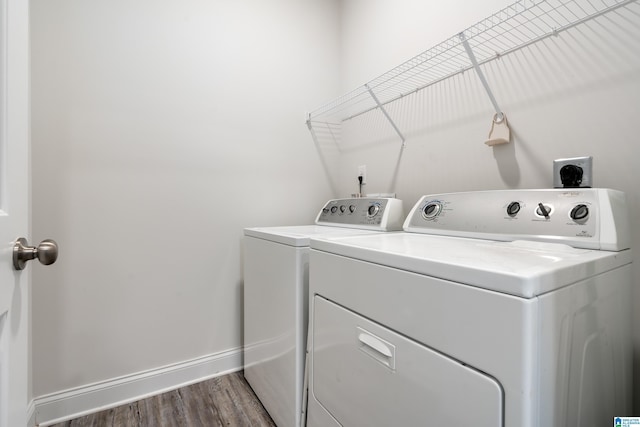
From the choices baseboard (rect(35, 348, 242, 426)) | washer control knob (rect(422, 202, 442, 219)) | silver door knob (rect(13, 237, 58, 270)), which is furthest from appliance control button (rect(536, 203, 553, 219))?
baseboard (rect(35, 348, 242, 426))

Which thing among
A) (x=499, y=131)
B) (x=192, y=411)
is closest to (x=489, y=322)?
(x=499, y=131)

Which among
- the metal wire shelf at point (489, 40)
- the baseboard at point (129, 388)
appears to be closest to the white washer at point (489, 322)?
the metal wire shelf at point (489, 40)

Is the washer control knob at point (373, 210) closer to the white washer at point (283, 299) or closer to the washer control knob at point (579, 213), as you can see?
the white washer at point (283, 299)

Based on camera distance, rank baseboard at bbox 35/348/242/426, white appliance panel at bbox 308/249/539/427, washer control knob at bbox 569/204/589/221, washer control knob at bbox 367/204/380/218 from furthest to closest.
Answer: washer control knob at bbox 367/204/380/218
baseboard at bbox 35/348/242/426
washer control knob at bbox 569/204/589/221
white appliance panel at bbox 308/249/539/427

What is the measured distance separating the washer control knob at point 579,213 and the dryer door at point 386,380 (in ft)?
1.96

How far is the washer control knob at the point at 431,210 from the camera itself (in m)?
1.23

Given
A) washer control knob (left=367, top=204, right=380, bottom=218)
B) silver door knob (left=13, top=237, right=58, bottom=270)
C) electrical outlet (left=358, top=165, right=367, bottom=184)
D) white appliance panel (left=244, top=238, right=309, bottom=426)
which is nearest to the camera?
silver door knob (left=13, top=237, right=58, bottom=270)

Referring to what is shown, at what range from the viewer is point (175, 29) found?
1612 millimetres

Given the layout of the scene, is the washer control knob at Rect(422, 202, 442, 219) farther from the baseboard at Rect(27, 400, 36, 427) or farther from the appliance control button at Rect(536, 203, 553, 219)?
the baseboard at Rect(27, 400, 36, 427)

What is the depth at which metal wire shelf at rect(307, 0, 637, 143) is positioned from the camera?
1018 mm

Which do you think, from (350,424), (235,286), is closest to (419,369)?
(350,424)

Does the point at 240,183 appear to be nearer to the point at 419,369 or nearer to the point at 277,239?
the point at 277,239

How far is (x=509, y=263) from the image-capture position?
60 centimetres

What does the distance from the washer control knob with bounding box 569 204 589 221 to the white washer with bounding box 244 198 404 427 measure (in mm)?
697
